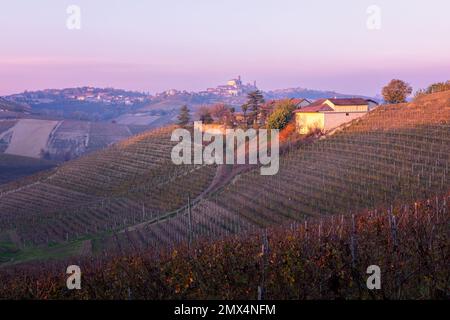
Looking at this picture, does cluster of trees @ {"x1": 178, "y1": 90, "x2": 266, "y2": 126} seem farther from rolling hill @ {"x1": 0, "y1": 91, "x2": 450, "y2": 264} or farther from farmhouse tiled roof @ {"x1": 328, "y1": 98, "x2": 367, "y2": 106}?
rolling hill @ {"x1": 0, "y1": 91, "x2": 450, "y2": 264}

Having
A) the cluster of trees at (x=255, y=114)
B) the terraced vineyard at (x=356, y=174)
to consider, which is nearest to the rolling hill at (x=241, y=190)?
the terraced vineyard at (x=356, y=174)

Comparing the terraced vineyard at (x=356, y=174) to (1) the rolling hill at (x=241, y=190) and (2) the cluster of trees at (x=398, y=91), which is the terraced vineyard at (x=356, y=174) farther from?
(2) the cluster of trees at (x=398, y=91)

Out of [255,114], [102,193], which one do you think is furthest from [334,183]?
[255,114]

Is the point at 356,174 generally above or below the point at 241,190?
above

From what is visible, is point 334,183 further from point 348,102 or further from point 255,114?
point 255,114
